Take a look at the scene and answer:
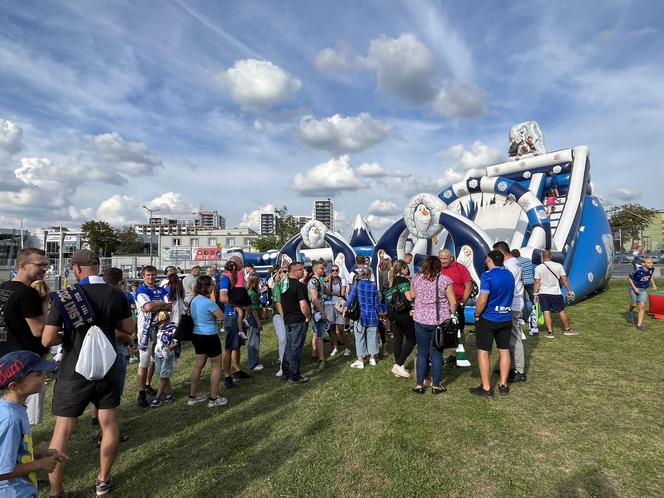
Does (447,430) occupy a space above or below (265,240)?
below

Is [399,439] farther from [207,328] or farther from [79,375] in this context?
[79,375]

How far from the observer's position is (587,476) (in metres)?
2.93

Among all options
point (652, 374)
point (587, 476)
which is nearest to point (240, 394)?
point (587, 476)

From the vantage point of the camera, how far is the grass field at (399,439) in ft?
9.68

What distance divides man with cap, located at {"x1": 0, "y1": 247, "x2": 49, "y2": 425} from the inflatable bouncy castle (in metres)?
7.66

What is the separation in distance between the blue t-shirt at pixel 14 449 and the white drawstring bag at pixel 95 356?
843 millimetres

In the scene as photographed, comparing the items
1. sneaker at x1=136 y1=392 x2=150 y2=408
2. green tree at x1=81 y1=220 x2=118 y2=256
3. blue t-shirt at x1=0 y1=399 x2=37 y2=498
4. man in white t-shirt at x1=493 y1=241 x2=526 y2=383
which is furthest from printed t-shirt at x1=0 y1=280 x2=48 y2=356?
green tree at x1=81 y1=220 x2=118 y2=256

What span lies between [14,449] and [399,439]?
9.25 feet

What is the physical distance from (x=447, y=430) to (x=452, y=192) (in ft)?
34.6

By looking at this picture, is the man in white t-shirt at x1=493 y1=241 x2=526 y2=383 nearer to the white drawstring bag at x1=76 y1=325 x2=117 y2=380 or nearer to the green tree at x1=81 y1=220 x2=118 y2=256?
the white drawstring bag at x1=76 y1=325 x2=117 y2=380

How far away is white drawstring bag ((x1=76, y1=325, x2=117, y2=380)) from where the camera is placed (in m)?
2.75

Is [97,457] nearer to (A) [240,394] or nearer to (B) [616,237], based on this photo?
(A) [240,394]

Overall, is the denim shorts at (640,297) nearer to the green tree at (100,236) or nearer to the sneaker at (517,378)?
the sneaker at (517,378)

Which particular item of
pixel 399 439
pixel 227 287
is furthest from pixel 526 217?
pixel 399 439
